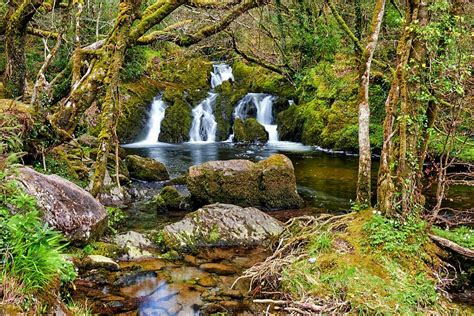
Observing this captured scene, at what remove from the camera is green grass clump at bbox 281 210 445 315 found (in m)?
4.75

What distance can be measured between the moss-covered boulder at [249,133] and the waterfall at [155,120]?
4348 millimetres

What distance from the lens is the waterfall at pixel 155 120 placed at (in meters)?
22.5

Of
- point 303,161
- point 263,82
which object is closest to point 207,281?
point 303,161

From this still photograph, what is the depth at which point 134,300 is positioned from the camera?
18.3 feet

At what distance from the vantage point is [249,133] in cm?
2209

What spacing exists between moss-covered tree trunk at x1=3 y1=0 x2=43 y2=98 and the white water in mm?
11549

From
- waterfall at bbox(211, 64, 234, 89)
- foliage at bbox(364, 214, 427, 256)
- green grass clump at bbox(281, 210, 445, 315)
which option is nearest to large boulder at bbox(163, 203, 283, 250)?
green grass clump at bbox(281, 210, 445, 315)

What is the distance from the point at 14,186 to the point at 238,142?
18.0 meters

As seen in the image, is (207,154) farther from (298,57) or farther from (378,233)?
(378,233)

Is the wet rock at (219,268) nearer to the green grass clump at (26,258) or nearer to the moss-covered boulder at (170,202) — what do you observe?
the green grass clump at (26,258)

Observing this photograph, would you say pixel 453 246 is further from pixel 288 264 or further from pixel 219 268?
pixel 219 268

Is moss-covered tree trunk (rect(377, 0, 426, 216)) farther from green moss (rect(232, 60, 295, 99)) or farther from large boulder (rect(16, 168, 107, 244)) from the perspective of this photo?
green moss (rect(232, 60, 295, 99))

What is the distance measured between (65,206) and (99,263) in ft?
3.29

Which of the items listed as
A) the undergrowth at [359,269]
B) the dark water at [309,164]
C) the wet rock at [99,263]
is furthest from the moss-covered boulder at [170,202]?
the undergrowth at [359,269]
